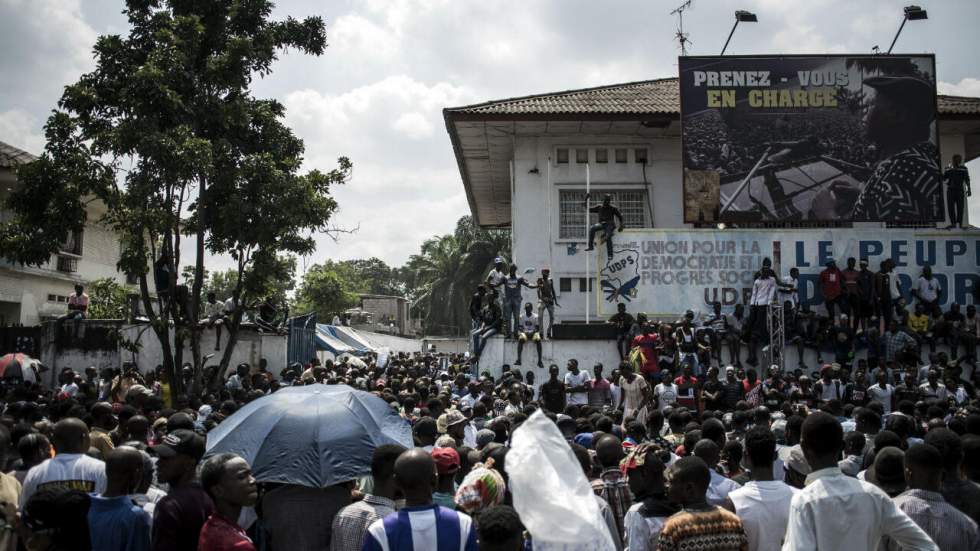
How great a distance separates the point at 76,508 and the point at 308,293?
153 ft

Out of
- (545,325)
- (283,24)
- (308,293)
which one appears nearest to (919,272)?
(545,325)

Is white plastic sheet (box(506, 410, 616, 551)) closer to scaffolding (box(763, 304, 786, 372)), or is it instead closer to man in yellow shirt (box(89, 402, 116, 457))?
man in yellow shirt (box(89, 402, 116, 457))

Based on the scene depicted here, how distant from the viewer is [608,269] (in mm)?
19469

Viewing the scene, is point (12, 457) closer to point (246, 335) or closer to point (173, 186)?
point (173, 186)

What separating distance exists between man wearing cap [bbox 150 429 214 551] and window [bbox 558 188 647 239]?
1929 centimetres

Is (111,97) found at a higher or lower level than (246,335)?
higher

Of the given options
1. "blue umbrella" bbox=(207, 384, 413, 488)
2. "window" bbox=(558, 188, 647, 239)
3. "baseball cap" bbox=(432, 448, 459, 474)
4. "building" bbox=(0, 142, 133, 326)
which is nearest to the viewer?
"baseball cap" bbox=(432, 448, 459, 474)

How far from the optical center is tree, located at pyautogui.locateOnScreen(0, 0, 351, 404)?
13727 millimetres

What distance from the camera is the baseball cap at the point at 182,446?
4629mm

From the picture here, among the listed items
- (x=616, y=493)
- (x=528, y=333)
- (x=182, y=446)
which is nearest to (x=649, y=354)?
(x=528, y=333)

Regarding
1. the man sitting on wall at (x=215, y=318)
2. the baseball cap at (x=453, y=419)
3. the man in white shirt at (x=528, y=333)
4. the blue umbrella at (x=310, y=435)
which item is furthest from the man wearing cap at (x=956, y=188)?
the blue umbrella at (x=310, y=435)

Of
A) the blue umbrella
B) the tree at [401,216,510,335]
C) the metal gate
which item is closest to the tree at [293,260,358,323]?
the tree at [401,216,510,335]

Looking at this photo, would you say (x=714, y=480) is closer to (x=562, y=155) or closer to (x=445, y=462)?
(x=445, y=462)

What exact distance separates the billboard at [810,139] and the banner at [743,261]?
1.61 m
